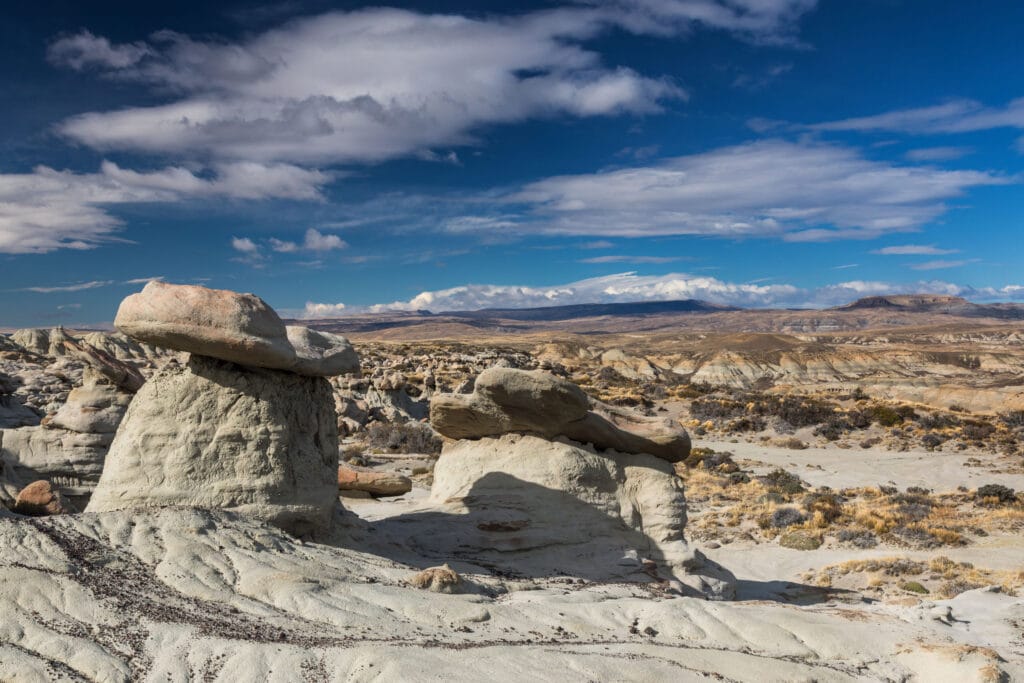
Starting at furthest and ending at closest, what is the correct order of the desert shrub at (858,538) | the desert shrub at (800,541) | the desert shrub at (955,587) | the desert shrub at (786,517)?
1. the desert shrub at (786,517)
2. the desert shrub at (800,541)
3. the desert shrub at (858,538)
4. the desert shrub at (955,587)

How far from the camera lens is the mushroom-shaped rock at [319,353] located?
9.60 meters

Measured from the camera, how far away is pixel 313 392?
10.2m

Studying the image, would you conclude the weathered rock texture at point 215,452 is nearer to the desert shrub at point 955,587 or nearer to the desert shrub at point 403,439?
the desert shrub at point 955,587

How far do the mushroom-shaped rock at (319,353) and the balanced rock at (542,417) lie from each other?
248cm

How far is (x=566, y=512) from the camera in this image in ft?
38.5

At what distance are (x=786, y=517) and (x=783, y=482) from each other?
16.9ft

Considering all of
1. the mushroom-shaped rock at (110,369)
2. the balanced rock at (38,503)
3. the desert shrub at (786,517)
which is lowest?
the desert shrub at (786,517)

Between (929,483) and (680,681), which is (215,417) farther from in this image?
(929,483)

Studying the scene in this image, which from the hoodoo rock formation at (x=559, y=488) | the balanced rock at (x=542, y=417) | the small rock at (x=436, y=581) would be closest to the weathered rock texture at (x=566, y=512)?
the hoodoo rock formation at (x=559, y=488)

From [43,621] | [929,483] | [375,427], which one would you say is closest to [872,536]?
[929,483]

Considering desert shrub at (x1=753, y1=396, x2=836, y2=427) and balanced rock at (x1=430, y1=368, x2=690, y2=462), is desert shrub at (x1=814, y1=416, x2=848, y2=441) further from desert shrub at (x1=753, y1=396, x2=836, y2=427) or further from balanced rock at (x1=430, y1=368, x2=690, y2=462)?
balanced rock at (x1=430, y1=368, x2=690, y2=462)

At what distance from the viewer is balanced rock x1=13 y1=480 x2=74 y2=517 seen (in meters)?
8.84

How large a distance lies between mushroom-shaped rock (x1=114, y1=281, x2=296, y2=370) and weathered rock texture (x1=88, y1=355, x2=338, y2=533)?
26.1 inches

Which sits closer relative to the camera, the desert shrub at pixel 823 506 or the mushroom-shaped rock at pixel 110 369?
the mushroom-shaped rock at pixel 110 369
